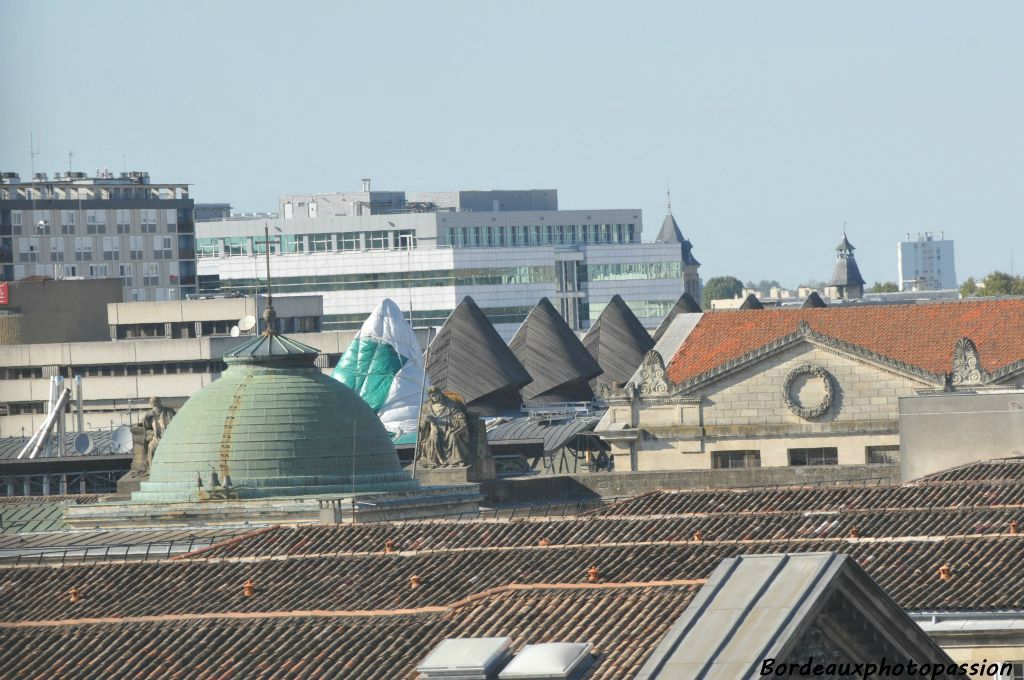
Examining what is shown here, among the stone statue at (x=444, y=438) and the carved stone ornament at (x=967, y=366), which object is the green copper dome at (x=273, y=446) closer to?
the stone statue at (x=444, y=438)

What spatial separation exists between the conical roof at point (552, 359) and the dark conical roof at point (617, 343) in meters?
5.10

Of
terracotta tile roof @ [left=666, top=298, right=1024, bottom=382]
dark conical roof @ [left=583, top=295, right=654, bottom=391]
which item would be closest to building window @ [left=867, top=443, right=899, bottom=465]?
terracotta tile roof @ [left=666, top=298, right=1024, bottom=382]

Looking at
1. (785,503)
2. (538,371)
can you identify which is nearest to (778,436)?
(785,503)

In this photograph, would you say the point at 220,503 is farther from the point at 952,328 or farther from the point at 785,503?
the point at 952,328

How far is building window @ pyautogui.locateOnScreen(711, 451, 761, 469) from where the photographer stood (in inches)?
4016

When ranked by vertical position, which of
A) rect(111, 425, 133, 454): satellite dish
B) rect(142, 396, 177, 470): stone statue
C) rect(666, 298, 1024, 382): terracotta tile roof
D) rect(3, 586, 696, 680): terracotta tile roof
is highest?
rect(666, 298, 1024, 382): terracotta tile roof

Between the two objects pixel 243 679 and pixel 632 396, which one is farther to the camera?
pixel 632 396

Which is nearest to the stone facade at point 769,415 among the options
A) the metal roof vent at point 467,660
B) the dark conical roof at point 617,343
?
the dark conical roof at point 617,343

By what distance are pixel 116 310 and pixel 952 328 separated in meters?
95.8

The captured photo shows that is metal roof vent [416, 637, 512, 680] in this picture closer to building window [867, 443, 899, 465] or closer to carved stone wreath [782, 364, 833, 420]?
building window [867, 443, 899, 465]

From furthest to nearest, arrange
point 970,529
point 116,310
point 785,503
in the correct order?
point 116,310 → point 785,503 → point 970,529

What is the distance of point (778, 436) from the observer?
10138cm

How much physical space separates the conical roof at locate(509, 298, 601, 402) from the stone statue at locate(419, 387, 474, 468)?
57.8 metres

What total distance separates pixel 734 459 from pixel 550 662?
227 feet
